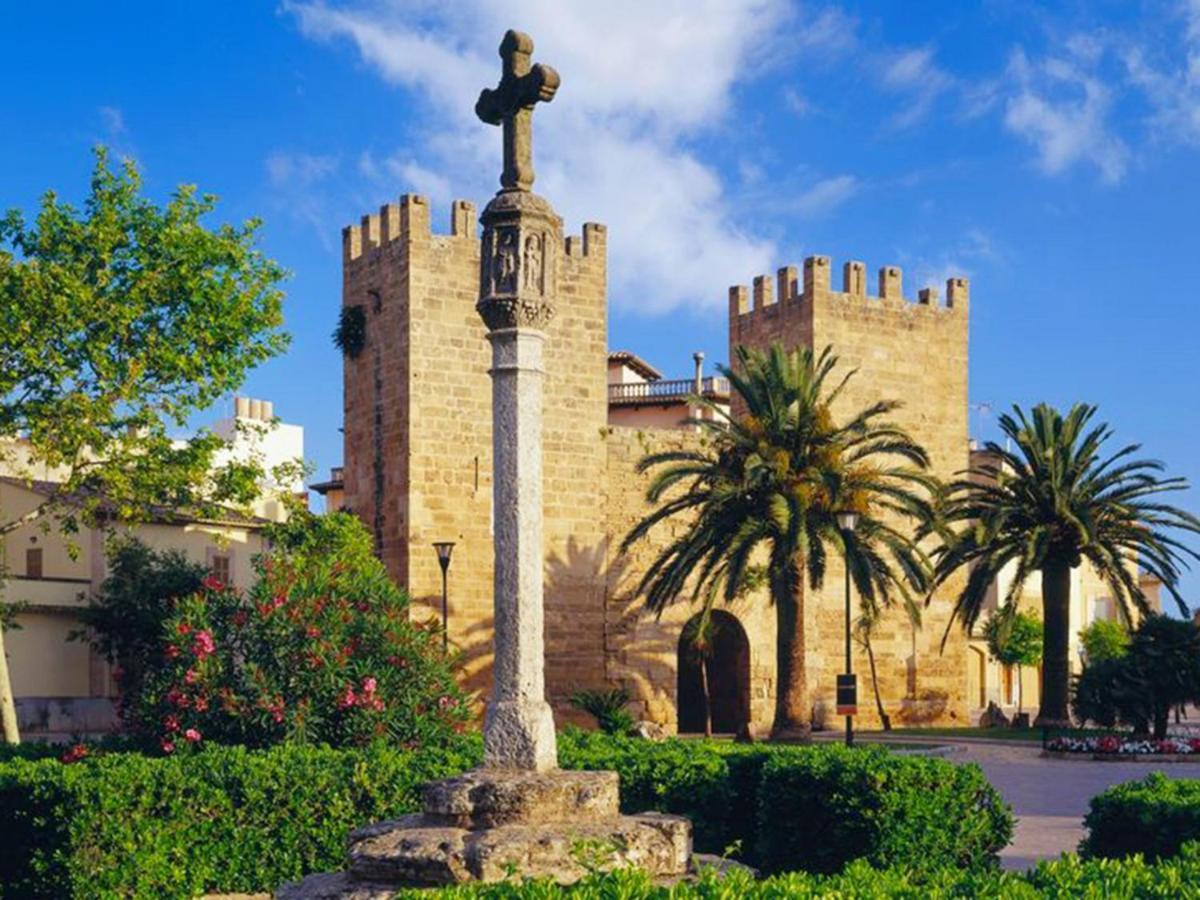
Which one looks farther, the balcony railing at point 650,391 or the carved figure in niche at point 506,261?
the balcony railing at point 650,391

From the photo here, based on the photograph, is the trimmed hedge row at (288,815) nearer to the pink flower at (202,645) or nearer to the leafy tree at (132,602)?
the pink flower at (202,645)

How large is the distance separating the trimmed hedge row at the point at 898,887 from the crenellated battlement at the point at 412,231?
2384cm

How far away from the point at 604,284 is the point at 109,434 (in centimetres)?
1261

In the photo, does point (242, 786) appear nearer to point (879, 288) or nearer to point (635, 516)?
point (635, 516)

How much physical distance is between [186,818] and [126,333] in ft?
37.4

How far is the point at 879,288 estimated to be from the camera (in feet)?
117

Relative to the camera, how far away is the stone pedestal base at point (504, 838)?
8.15 meters

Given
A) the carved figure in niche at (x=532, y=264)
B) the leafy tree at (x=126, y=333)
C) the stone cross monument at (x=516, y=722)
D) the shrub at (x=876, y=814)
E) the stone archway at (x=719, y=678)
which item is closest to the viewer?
the stone cross monument at (x=516, y=722)

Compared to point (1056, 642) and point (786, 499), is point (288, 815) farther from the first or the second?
point (1056, 642)

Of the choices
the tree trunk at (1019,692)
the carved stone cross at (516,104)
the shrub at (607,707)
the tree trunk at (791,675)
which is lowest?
the tree trunk at (1019,692)

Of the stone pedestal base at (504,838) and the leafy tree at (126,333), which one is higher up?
the leafy tree at (126,333)

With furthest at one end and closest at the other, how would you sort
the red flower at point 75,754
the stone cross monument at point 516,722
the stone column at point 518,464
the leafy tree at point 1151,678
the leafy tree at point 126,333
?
the leafy tree at point 1151,678 < the leafy tree at point 126,333 < the red flower at point 75,754 < the stone column at point 518,464 < the stone cross monument at point 516,722

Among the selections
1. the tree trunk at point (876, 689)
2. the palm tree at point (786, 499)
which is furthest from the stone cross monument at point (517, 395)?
the tree trunk at point (876, 689)

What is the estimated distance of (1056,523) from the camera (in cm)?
2922
